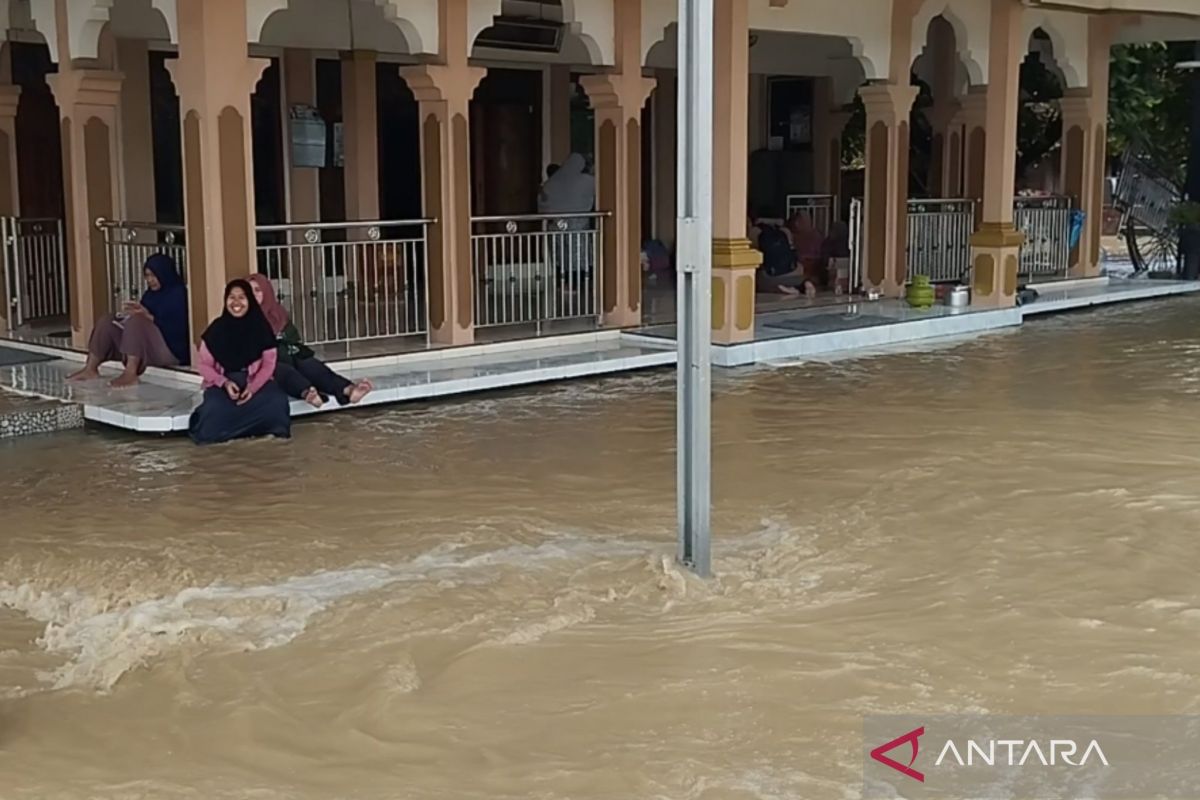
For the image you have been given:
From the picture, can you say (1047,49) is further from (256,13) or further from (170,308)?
(170,308)

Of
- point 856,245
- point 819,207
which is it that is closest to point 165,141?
point 856,245

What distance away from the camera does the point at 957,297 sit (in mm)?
13531

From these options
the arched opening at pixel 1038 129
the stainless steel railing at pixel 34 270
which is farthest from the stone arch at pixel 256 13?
the arched opening at pixel 1038 129

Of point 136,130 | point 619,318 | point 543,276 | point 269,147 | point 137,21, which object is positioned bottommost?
point 619,318

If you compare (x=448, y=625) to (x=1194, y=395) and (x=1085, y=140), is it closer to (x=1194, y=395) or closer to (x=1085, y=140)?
(x=1194, y=395)

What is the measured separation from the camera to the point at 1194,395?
9.40 metres

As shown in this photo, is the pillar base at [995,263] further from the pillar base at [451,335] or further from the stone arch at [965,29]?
the pillar base at [451,335]

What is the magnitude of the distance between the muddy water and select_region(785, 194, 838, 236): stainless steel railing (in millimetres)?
9085

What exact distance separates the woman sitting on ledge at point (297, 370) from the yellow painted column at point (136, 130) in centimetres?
409

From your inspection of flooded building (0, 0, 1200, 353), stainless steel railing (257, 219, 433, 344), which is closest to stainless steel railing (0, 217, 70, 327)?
flooded building (0, 0, 1200, 353)

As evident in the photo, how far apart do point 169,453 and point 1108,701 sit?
5.23m

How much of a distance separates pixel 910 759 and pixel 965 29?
11524mm

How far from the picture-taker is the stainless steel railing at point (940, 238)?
14.6m

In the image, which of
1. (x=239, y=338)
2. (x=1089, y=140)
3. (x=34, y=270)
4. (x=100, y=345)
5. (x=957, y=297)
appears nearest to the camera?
(x=239, y=338)
